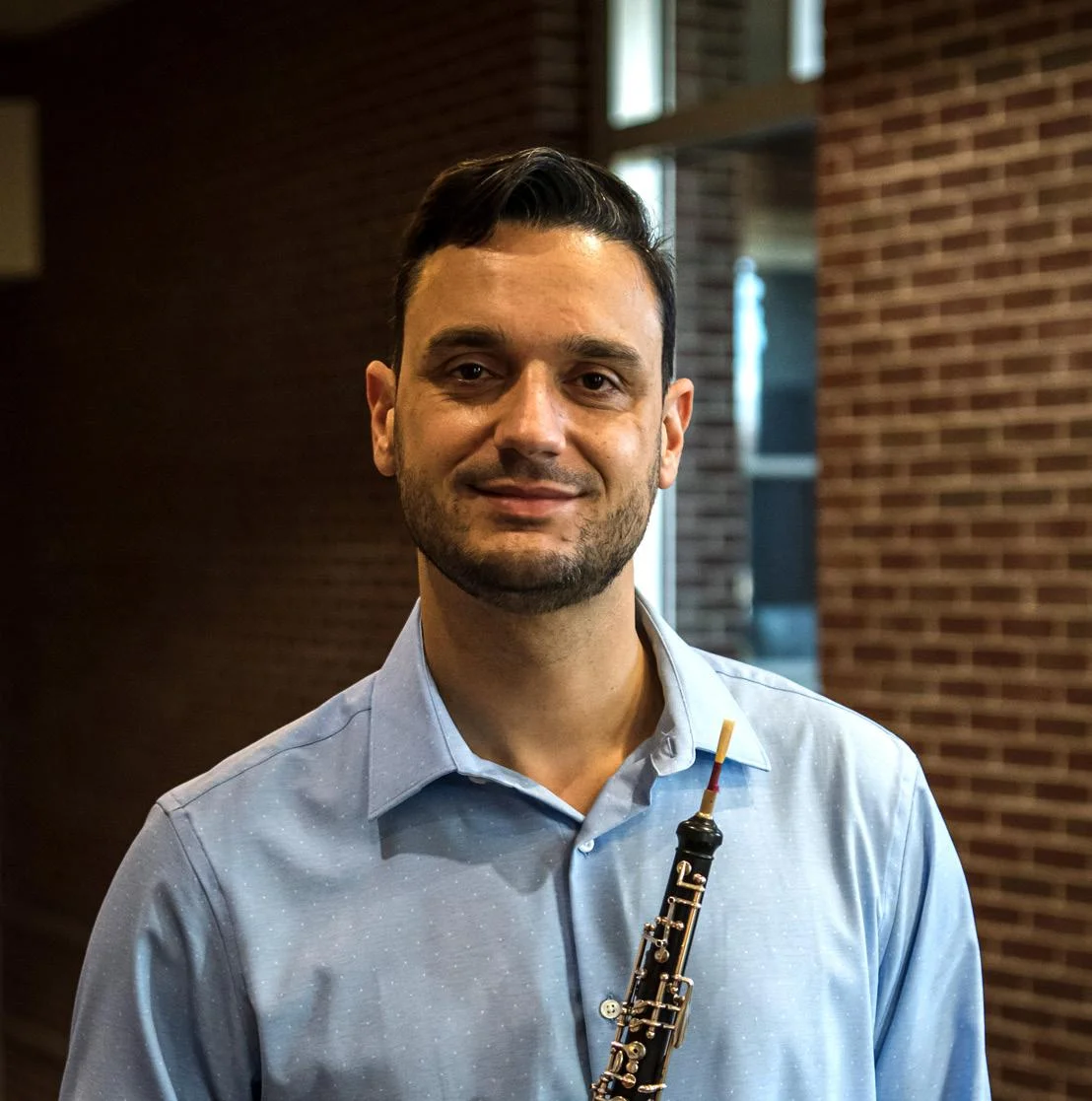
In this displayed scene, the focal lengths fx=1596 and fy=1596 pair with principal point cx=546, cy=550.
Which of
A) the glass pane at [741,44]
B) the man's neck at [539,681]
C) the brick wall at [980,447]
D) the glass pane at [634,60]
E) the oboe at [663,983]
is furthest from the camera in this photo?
the glass pane at [634,60]

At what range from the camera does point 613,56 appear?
593cm

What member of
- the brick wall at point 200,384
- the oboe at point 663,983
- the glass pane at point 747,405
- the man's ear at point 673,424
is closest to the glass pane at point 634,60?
the brick wall at point 200,384

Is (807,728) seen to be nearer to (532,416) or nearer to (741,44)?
(532,416)

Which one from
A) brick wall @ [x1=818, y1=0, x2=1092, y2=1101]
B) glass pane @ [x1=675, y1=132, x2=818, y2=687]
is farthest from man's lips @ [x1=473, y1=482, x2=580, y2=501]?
glass pane @ [x1=675, y1=132, x2=818, y2=687]

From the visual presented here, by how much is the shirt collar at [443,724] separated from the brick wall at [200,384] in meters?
4.42

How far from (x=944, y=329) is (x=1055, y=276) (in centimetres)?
37

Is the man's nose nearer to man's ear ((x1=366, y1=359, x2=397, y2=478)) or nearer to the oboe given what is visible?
man's ear ((x1=366, y1=359, x2=397, y2=478))

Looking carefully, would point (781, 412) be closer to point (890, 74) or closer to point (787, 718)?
point (890, 74)

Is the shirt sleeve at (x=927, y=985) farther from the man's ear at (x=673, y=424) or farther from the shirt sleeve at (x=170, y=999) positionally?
the shirt sleeve at (x=170, y=999)

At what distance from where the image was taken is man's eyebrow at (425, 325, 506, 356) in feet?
5.26

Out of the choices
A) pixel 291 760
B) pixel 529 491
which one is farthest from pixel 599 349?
pixel 291 760

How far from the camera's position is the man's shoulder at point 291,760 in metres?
1.65

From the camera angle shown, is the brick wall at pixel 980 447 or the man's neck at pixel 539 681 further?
the brick wall at pixel 980 447

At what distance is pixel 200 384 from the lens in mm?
7812
